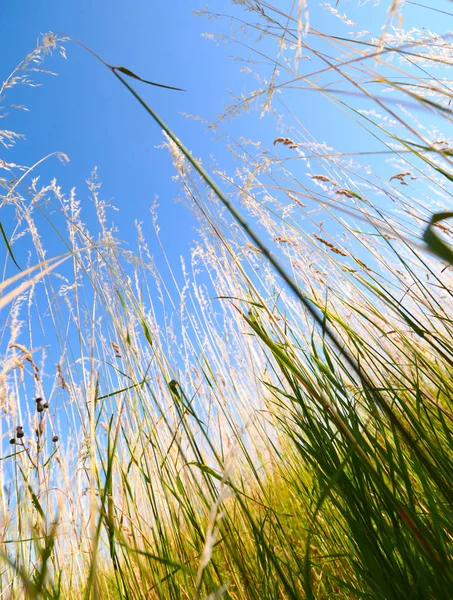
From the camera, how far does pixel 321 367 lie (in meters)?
0.73

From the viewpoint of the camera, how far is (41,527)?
1108 millimetres

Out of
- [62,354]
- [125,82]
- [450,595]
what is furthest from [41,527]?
[125,82]

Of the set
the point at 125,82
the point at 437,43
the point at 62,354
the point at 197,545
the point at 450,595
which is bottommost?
the point at 450,595

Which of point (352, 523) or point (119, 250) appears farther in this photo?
point (119, 250)

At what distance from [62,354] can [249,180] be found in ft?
2.98

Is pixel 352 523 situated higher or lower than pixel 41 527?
lower

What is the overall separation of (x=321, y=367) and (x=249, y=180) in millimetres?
723

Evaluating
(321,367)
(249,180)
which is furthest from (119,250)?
(321,367)

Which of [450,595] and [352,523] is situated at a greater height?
[352,523]

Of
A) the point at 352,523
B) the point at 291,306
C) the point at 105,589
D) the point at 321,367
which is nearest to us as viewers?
the point at 352,523

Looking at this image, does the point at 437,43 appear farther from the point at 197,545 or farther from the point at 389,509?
the point at 197,545

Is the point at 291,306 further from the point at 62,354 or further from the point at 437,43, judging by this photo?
the point at 437,43

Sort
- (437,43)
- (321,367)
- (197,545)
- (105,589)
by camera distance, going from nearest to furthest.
Result: (321,367)
(197,545)
(437,43)
(105,589)

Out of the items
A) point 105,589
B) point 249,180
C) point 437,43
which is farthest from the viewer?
point 105,589
